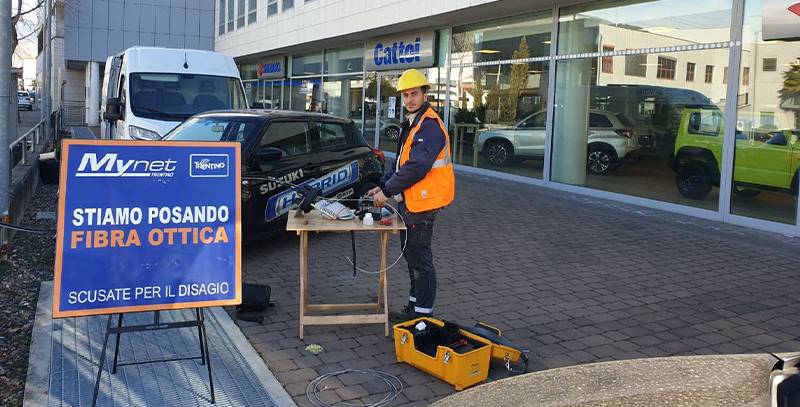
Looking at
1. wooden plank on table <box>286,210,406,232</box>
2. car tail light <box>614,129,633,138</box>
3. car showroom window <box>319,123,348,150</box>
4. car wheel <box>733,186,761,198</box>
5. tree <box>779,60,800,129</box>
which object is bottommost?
wooden plank on table <box>286,210,406,232</box>

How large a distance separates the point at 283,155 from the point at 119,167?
3.96 m

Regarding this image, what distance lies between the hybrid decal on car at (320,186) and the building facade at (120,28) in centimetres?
3151

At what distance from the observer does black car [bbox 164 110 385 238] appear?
24.3ft

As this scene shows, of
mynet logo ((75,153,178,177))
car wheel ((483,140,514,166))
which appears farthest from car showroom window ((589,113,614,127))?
mynet logo ((75,153,178,177))

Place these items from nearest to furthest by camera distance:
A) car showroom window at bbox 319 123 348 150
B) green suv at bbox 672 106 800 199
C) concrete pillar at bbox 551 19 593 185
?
car showroom window at bbox 319 123 348 150 < green suv at bbox 672 106 800 199 < concrete pillar at bbox 551 19 593 185

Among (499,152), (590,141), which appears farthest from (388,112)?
(590,141)

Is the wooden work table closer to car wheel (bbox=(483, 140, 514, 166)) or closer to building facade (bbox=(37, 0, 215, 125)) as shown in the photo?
car wheel (bbox=(483, 140, 514, 166))

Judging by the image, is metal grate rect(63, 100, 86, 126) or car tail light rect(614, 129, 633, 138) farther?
metal grate rect(63, 100, 86, 126)

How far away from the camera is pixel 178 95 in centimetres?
1253

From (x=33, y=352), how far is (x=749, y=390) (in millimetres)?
4382

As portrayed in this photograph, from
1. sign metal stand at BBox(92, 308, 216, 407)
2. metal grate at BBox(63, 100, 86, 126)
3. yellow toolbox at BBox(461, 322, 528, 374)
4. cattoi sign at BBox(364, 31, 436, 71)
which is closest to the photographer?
sign metal stand at BBox(92, 308, 216, 407)

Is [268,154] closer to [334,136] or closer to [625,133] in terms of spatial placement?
[334,136]

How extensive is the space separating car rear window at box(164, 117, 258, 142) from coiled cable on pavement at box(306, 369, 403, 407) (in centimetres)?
377

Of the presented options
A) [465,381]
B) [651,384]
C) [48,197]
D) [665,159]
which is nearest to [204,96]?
[48,197]
